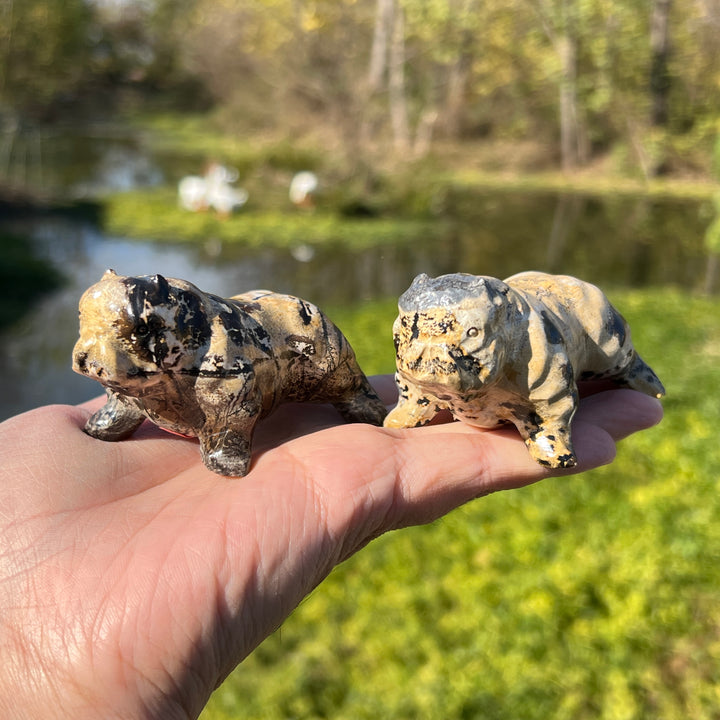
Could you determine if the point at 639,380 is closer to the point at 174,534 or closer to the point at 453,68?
the point at 174,534

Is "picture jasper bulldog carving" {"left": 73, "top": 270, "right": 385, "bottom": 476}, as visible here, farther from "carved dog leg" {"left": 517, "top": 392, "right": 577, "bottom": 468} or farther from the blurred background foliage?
the blurred background foliage

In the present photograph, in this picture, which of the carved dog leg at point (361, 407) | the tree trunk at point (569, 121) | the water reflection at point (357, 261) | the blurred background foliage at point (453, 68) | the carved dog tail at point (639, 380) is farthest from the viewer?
the tree trunk at point (569, 121)

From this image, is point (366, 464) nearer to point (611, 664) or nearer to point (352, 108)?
point (611, 664)


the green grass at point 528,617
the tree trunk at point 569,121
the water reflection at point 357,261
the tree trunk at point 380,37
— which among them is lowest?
the water reflection at point 357,261

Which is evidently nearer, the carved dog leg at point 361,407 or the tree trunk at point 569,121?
the carved dog leg at point 361,407

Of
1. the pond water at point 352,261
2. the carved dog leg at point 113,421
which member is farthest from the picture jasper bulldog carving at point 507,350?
the pond water at point 352,261

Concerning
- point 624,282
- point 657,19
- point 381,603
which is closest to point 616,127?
point 657,19

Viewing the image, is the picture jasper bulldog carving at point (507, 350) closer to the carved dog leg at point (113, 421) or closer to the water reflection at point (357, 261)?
the carved dog leg at point (113, 421)
